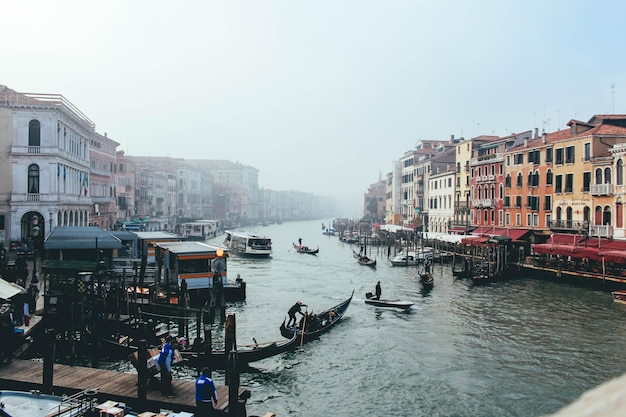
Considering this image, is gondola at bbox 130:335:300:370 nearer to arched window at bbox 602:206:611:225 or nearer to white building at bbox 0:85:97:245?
white building at bbox 0:85:97:245

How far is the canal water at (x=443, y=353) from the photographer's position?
14656 millimetres

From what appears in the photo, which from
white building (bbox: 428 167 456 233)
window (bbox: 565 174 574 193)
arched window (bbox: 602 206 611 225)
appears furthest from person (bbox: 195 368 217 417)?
white building (bbox: 428 167 456 233)

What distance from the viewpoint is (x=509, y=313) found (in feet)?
83.4

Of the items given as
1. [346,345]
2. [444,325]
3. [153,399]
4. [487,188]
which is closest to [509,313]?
[444,325]

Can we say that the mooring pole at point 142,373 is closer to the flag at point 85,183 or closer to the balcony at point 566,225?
the balcony at point 566,225

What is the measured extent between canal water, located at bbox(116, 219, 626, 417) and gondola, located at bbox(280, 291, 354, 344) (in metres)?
0.32

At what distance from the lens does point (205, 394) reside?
36.6ft

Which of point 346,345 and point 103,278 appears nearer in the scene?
point 346,345

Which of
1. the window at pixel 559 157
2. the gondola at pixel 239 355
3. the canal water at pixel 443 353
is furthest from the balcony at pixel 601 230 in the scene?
the gondola at pixel 239 355

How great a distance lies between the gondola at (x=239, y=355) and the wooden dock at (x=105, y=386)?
10.4ft

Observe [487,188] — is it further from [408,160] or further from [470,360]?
[470,360]

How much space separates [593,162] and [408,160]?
40548 millimetres

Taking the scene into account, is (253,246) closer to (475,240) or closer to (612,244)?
(475,240)

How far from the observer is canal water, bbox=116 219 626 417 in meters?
14.7
